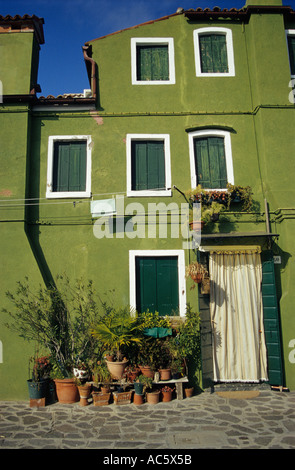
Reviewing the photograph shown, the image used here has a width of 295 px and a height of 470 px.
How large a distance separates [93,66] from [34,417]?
343 inches

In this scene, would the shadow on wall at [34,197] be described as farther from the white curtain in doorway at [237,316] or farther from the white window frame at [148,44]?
the white curtain in doorway at [237,316]

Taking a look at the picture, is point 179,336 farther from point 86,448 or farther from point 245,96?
point 245,96

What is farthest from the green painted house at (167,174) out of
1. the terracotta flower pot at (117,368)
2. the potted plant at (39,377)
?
the terracotta flower pot at (117,368)

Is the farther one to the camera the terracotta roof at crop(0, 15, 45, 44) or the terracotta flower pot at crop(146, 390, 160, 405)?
the terracotta roof at crop(0, 15, 45, 44)

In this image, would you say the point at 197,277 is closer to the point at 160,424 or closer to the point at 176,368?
the point at 176,368

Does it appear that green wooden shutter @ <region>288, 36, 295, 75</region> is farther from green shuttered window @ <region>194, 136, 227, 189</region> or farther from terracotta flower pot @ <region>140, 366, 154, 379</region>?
terracotta flower pot @ <region>140, 366, 154, 379</region>

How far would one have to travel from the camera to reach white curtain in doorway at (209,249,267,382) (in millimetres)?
8125

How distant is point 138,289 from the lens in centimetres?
851

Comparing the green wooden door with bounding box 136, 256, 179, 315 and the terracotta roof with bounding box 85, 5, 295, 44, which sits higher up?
the terracotta roof with bounding box 85, 5, 295, 44

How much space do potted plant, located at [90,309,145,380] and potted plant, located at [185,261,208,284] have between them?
5.45 ft

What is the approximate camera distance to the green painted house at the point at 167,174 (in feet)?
27.1

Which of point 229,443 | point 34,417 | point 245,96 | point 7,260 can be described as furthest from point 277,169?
point 34,417

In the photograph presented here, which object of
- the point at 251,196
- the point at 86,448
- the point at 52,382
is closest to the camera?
the point at 86,448

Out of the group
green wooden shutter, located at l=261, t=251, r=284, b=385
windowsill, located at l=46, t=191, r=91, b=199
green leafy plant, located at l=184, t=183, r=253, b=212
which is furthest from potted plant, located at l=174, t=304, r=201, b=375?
windowsill, located at l=46, t=191, r=91, b=199
